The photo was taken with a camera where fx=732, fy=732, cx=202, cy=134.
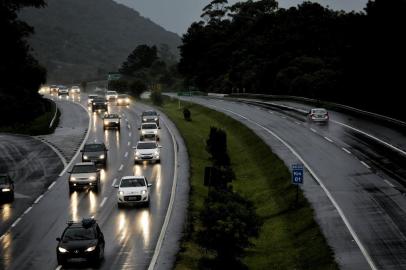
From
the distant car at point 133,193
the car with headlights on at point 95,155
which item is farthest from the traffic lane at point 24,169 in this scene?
the distant car at point 133,193

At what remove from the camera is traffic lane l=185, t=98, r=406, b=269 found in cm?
2968

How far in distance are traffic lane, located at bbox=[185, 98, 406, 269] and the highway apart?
879cm

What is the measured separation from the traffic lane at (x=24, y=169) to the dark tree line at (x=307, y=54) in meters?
33.8

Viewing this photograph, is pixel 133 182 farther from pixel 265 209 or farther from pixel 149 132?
pixel 149 132

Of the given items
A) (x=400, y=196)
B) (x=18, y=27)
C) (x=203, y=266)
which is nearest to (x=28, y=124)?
(x=18, y=27)

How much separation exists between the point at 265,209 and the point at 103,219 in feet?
37.5

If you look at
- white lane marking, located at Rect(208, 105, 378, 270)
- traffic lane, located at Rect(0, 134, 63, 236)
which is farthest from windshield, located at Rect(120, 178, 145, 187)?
white lane marking, located at Rect(208, 105, 378, 270)

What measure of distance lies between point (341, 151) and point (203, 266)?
98.3 feet

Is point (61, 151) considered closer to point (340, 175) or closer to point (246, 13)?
point (340, 175)

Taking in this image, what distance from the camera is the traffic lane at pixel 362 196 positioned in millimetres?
29678

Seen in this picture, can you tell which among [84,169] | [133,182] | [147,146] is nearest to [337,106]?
[147,146]

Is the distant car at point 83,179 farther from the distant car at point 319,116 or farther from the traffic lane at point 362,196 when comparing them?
the distant car at point 319,116

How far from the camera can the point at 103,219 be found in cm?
3641

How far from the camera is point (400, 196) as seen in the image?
3909 centimetres
